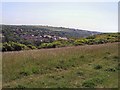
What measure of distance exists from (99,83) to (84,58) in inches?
297

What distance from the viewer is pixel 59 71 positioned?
53.2 feet

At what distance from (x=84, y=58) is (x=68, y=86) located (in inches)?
325

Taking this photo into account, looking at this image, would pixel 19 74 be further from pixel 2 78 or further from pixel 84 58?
pixel 84 58

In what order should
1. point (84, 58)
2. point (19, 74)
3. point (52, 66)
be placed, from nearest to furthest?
point (19, 74)
point (52, 66)
point (84, 58)

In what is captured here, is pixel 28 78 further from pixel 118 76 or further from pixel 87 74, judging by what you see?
pixel 118 76

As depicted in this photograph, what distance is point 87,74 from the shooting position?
1499 cm

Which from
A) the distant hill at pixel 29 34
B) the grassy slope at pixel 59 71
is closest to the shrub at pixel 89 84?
the grassy slope at pixel 59 71

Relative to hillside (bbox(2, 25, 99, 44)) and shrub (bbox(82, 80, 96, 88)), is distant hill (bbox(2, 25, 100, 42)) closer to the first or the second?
hillside (bbox(2, 25, 99, 44))

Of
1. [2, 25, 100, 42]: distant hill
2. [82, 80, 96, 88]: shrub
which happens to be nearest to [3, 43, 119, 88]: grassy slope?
[82, 80, 96, 88]: shrub

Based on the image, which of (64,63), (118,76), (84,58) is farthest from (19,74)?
(84,58)

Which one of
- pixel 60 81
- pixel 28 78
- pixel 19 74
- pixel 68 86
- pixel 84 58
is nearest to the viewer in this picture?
pixel 68 86

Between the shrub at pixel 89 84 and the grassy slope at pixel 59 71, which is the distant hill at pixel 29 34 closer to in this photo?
the grassy slope at pixel 59 71

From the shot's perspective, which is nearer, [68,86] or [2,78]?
[68,86]

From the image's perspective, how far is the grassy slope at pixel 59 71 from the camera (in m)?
13.0
